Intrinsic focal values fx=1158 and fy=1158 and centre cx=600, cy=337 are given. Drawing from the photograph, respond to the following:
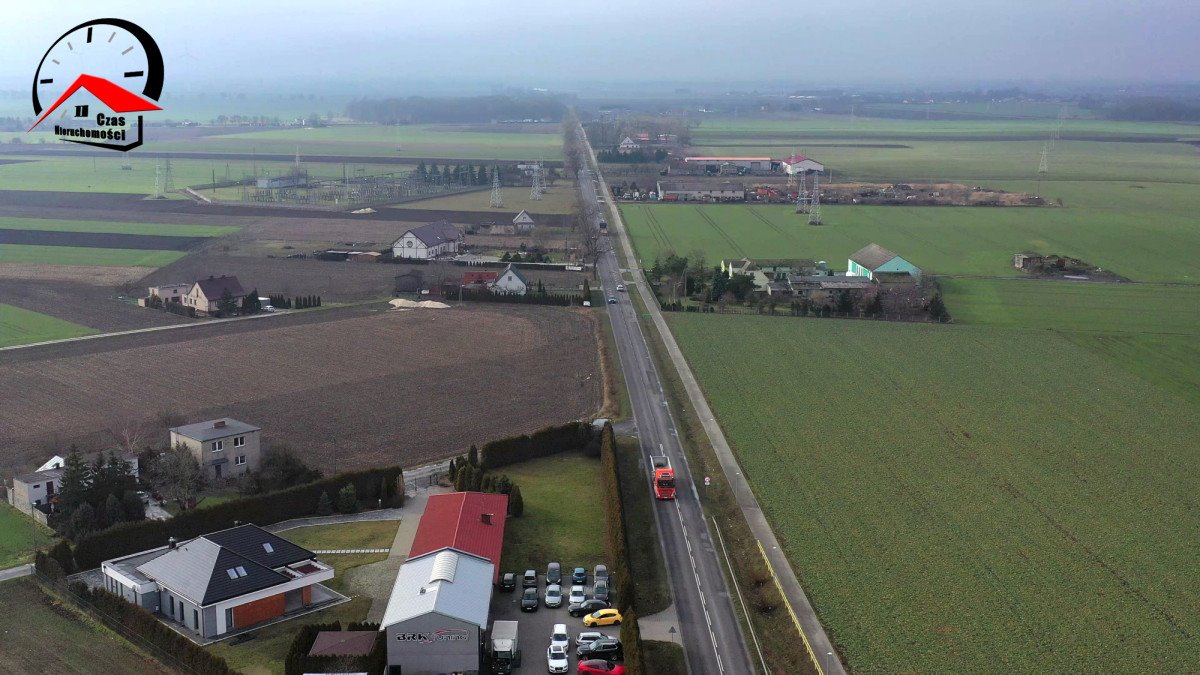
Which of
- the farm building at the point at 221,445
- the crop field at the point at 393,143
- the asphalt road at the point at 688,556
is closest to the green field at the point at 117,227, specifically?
the asphalt road at the point at 688,556

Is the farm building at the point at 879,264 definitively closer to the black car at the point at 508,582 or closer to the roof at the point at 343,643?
the black car at the point at 508,582

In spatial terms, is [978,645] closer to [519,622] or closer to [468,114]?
[519,622]

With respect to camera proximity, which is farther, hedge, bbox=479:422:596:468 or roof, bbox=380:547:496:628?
Result: hedge, bbox=479:422:596:468

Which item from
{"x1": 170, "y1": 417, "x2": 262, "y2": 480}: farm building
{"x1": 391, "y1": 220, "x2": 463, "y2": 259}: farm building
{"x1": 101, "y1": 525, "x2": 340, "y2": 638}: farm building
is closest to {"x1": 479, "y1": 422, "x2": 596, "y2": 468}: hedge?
{"x1": 170, "y1": 417, "x2": 262, "y2": 480}: farm building

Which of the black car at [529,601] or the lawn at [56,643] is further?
the black car at [529,601]

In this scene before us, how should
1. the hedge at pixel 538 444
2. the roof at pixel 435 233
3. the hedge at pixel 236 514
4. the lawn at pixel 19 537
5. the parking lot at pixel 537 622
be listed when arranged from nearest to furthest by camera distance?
the parking lot at pixel 537 622 < the hedge at pixel 236 514 < the lawn at pixel 19 537 < the hedge at pixel 538 444 < the roof at pixel 435 233

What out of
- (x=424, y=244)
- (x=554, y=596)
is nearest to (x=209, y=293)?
(x=424, y=244)

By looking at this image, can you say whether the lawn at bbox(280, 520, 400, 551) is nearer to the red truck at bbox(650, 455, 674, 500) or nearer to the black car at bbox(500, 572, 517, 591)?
the black car at bbox(500, 572, 517, 591)
